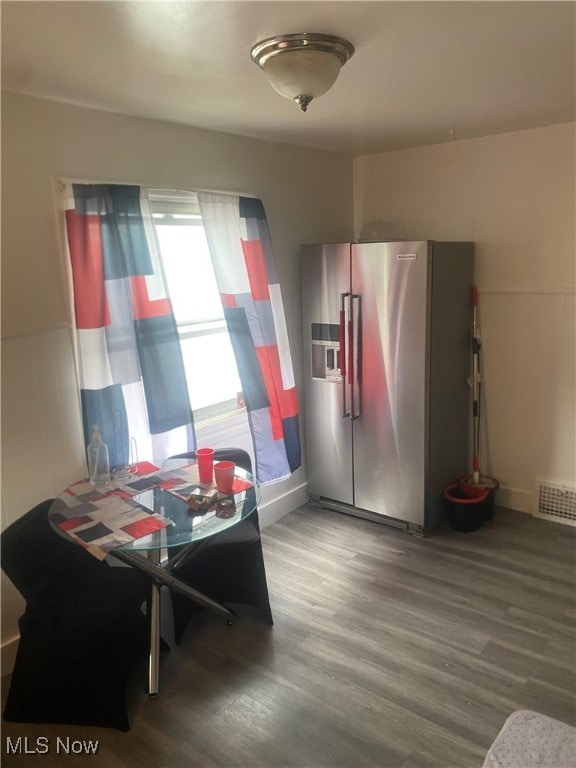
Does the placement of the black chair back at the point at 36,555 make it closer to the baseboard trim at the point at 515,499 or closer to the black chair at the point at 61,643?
the black chair at the point at 61,643

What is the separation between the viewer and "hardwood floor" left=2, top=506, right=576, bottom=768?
2.12m

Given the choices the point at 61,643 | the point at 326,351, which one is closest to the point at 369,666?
the point at 61,643

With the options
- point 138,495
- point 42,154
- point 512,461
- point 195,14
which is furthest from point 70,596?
point 512,461

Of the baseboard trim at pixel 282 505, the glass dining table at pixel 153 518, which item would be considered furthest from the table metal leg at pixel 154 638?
the baseboard trim at pixel 282 505

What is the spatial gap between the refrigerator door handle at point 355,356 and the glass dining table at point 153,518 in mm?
1122

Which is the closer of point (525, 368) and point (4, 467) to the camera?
point (4, 467)

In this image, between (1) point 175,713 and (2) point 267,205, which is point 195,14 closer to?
(2) point 267,205

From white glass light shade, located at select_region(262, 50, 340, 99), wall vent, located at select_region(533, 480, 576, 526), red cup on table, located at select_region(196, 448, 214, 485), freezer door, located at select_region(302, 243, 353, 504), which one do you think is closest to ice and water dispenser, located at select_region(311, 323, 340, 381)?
freezer door, located at select_region(302, 243, 353, 504)

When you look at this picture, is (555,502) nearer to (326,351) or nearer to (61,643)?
(326,351)

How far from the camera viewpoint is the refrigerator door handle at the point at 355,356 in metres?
3.54

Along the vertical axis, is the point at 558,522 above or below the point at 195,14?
below

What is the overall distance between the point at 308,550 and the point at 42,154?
247 centimetres

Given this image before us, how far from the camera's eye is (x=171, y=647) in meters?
2.66

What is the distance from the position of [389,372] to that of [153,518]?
5.75 ft
